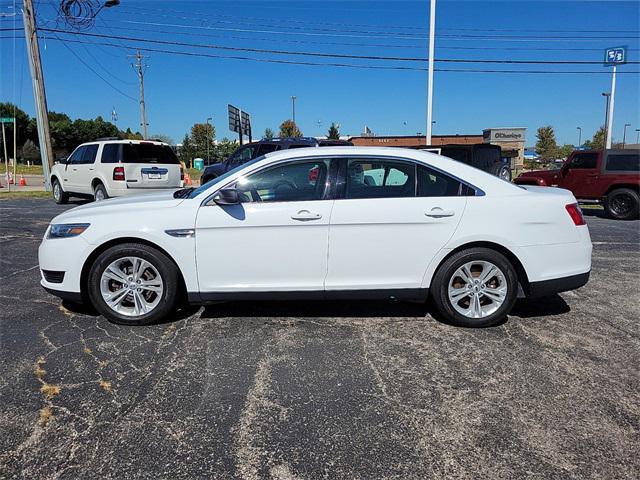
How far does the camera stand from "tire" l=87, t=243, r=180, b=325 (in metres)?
4.24

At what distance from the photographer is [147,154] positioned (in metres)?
12.3

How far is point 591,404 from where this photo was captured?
3047mm

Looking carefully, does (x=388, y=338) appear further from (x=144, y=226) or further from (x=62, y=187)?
(x=62, y=187)

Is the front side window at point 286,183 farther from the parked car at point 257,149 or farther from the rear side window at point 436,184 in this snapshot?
the parked car at point 257,149

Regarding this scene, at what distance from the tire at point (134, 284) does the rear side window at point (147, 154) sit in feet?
28.2

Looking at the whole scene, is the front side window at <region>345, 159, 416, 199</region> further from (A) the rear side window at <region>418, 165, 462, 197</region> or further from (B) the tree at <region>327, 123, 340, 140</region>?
(B) the tree at <region>327, 123, 340, 140</region>

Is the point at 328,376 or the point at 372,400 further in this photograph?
the point at 328,376

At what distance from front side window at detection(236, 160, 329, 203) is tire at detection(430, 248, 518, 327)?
1.31 metres

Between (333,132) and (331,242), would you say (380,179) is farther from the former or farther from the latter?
(333,132)

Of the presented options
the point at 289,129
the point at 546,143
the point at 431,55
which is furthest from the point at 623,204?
the point at 546,143

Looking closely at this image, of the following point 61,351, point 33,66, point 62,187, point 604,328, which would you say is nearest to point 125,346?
point 61,351

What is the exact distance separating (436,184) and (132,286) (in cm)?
285

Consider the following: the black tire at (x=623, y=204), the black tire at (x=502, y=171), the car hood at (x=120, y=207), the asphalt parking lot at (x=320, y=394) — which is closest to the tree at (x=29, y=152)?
the black tire at (x=502, y=171)

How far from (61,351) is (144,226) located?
3.89 feet
